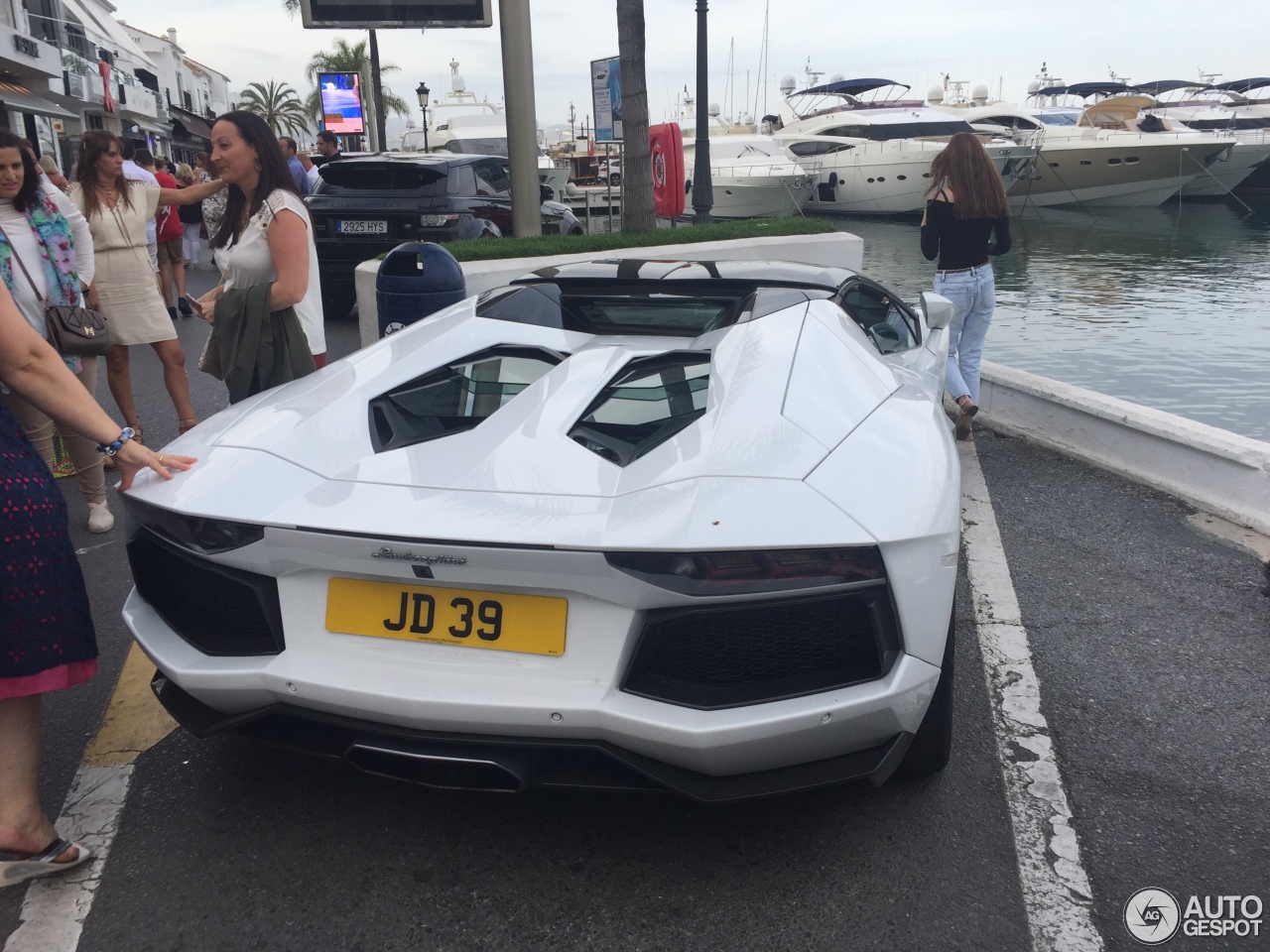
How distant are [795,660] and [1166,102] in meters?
56.1

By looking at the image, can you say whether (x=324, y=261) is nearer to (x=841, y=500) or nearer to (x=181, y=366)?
(x=181, y=366)

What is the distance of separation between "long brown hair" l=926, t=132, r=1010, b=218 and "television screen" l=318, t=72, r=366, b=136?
84.2ft

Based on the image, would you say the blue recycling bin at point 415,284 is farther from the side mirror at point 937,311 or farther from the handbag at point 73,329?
the side mirror at point 937,311

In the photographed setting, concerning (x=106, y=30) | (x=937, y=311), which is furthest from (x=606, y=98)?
(x=106, y=30)

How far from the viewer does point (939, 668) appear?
7.23 feet

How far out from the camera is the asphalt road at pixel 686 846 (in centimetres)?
213

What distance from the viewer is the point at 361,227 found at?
33.1 feet

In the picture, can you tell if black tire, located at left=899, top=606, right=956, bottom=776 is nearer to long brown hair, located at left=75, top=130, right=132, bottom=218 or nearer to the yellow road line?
the yellow road line

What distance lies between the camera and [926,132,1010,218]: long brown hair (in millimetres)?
6043

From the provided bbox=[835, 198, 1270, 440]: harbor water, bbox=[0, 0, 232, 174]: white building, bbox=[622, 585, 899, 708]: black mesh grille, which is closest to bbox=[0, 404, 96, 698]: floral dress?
bbox=[622, 585, 899, 708]: black mesh grille

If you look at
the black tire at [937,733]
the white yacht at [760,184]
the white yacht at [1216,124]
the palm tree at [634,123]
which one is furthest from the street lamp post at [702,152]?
the white yacht at [1216,124]

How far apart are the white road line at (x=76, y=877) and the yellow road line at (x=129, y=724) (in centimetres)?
7

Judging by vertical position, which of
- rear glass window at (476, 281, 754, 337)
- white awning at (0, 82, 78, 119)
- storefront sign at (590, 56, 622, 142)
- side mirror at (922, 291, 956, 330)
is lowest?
side mirror at (922, 291, 956, 330)

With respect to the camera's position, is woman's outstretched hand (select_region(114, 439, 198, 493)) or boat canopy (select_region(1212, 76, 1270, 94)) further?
boat canopy (select_region(1212, 76, 1270, 94))
